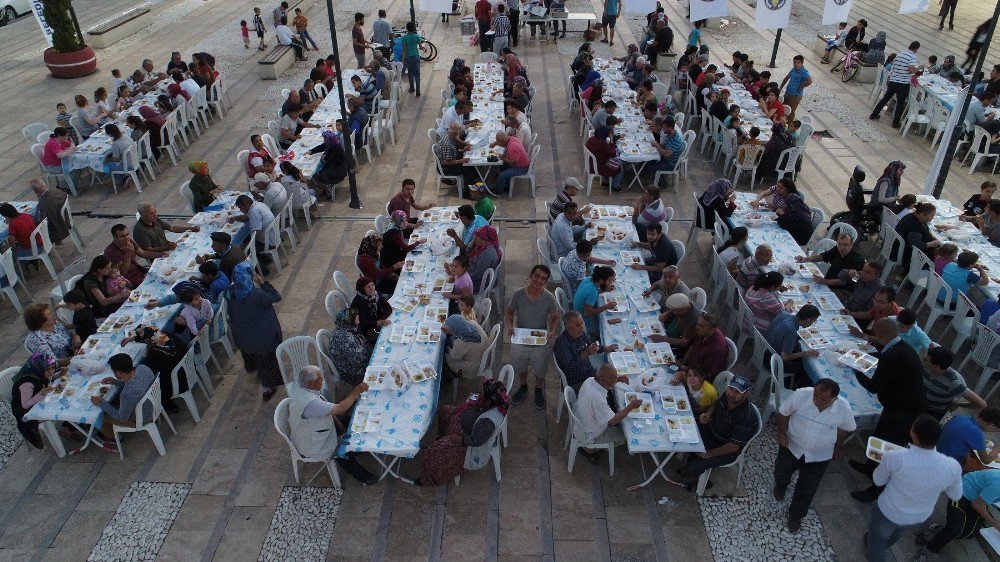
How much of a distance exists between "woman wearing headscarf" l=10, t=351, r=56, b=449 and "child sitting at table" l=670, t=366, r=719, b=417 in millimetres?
6668

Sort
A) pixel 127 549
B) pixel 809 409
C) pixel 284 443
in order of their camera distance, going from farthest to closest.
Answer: pixel 284 443 < pixel 127 549 < pixel 809 409

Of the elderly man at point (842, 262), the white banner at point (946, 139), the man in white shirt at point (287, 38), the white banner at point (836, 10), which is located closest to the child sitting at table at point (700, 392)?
the elderly man at point (842, 262)

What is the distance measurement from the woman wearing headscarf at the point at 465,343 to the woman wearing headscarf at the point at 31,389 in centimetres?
424

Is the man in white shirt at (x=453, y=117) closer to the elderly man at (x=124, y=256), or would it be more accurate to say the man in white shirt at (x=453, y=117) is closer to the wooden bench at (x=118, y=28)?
the elderly man at (x=124, y=256)

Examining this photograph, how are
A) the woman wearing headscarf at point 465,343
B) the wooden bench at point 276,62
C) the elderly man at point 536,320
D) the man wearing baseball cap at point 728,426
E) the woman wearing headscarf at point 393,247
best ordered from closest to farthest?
the man wearing baseball cap at point 728,426 < the woman wearing headscarf at point 465,343 < the elderly man at point 536,320 < the woman wearing headscarf at point 393,247 < the wooden bench at point 276,62

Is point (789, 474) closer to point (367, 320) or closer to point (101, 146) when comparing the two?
point (367, 320)

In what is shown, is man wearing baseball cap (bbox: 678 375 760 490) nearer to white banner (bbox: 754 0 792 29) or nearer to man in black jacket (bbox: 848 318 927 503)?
man in black jacket (bbox: 848 318 927 503)

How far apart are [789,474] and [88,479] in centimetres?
718

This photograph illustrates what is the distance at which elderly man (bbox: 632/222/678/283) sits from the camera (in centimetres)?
827

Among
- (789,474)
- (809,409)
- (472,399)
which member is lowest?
(789,474)

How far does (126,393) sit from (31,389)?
1123 millimetres

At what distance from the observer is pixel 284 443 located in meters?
7.12

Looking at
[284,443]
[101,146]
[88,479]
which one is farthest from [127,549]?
[101,146]

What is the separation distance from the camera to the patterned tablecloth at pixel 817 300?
6387 millimetres
